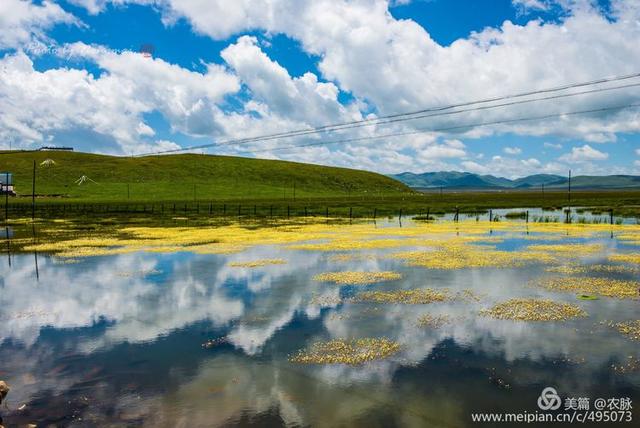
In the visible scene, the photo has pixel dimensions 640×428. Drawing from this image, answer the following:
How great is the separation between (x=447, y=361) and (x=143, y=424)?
8300mm

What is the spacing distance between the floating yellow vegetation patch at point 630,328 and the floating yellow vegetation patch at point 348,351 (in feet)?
25.6

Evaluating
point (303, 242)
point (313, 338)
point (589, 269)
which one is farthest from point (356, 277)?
point (303, 242)

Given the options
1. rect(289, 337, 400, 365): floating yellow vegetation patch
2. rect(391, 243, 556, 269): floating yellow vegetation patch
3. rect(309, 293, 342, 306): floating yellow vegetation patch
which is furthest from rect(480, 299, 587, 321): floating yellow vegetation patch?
rect(391, 243, 556, 269): floating yellow vegetation patch

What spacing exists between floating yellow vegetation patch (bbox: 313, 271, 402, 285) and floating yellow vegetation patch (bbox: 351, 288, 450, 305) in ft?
8.23

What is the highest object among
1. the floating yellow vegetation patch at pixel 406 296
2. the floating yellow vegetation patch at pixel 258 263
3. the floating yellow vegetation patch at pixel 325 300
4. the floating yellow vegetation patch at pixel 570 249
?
the floating yellow vegetation patch at pixel 570 249

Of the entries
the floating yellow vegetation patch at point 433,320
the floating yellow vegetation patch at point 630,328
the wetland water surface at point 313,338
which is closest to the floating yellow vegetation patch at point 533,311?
the wetland water surface at point 313,338

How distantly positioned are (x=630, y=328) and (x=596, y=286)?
695 cm

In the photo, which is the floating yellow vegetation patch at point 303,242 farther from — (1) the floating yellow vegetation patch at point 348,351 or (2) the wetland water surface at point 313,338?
(1) the floating yellow vegetation patch at point 348,351

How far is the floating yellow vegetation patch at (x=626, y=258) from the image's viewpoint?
3034cm

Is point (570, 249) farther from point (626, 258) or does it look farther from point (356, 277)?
point (356, 277)

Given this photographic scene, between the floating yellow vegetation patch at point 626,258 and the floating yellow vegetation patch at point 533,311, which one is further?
the floating yellow vegetation patch at point 626,258

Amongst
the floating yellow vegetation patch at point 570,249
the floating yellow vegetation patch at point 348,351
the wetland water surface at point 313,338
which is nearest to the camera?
the wetland water surface at point 313,338

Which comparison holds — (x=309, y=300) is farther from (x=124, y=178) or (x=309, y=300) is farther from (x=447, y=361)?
(x=124, y=178)

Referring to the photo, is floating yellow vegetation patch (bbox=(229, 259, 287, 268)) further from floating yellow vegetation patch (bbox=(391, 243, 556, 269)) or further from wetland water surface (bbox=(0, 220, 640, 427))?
floating yellow vegetation patch (bbox=(391, 243, 556, 269))
